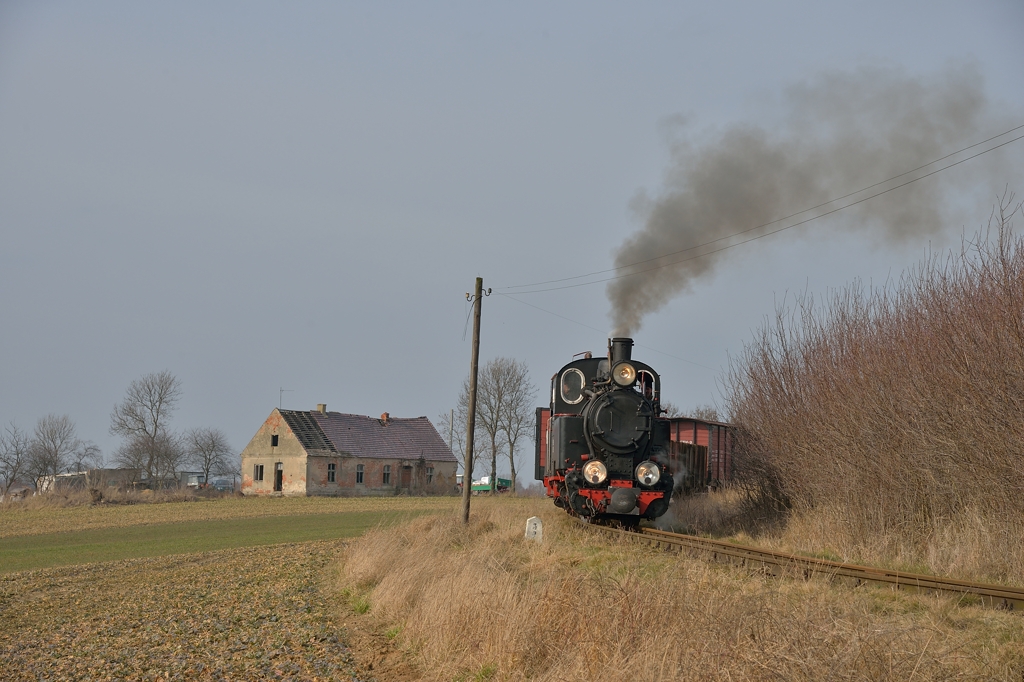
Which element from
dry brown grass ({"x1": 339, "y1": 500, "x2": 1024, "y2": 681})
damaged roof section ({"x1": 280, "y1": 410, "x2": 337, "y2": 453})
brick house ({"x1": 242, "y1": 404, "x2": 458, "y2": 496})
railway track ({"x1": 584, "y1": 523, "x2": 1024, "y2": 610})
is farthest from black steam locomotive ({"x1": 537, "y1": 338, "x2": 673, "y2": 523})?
damaged roof section ({"x1": 280, "y1": 410, "x2": 337, "y2": 453})

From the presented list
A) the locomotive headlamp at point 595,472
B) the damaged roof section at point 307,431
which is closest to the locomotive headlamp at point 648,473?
the locomotive headlamp at point 595,472

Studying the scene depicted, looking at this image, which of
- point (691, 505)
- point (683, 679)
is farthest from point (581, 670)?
point (691, 505)

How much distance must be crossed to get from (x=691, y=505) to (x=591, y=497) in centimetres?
697

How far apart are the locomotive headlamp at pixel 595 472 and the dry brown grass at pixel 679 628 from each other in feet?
14.0

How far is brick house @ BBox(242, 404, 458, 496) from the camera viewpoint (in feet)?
175

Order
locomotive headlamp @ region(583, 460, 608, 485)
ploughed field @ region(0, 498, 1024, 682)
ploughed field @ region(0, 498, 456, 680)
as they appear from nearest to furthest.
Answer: ploughed field @ region(0, 498, 1024, 682)
ploughed field @ region(0, 498, 456, 680)
locomotive headlamp @ region(583, 460, 608, 485)

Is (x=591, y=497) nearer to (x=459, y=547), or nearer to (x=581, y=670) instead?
(x=459, y=547)

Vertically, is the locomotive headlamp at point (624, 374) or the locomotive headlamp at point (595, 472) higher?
the locomotive headlamp at point (624, 374)

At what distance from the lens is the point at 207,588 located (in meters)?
14.6

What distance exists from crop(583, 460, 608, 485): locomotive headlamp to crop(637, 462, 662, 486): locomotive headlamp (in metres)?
0.62

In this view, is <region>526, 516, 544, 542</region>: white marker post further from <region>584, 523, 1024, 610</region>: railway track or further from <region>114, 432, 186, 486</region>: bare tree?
<region>114, 432, 186, 486</region>: bare tree

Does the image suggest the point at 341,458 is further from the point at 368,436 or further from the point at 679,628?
the point at 679,628

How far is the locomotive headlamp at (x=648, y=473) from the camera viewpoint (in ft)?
50.0

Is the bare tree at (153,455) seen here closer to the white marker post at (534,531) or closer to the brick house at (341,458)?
the brick house at (341,458)
